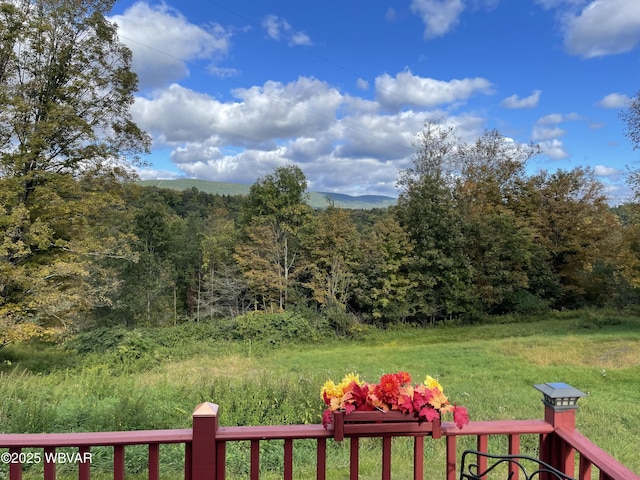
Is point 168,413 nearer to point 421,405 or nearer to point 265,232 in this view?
point 421,405

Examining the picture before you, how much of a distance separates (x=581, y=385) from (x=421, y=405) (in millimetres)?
8115

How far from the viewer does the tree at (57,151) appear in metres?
9.64

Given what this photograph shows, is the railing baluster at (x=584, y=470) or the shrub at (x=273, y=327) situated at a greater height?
the railing baluster at (x=584, y=470)

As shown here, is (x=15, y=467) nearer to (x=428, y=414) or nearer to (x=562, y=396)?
(x=428, y=414)

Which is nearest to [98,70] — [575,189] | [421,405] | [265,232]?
[265,232]

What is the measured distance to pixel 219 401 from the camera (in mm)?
5227

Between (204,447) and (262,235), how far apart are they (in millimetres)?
18696

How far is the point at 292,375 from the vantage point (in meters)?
9.08

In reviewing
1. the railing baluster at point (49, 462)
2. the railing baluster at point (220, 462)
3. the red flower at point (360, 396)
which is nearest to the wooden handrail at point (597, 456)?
the red flower at point (360, 396)

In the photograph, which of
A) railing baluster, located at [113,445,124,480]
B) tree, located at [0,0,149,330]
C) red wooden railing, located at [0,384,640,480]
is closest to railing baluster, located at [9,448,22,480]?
red wooden railing, located at [0,384,640,480]

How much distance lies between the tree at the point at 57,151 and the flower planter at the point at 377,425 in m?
9.83

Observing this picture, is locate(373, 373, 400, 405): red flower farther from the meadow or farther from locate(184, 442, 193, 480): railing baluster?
the meadow

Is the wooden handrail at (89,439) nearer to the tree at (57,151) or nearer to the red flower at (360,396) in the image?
the red flower at (360,396)

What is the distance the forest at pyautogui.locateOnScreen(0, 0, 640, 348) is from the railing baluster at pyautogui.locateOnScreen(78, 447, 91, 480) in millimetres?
9288
